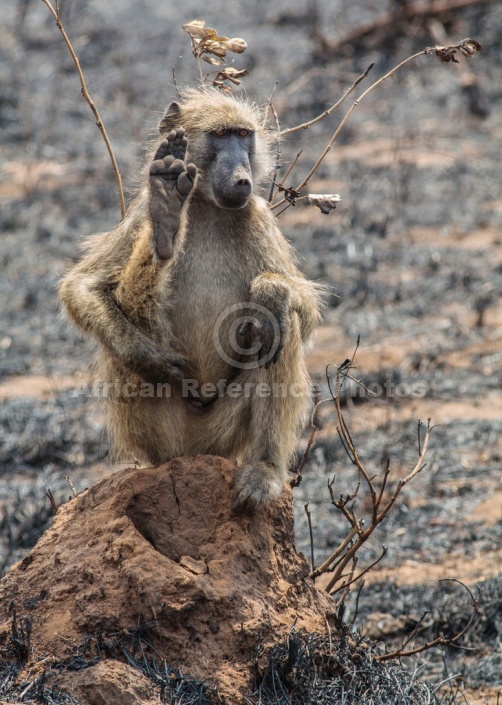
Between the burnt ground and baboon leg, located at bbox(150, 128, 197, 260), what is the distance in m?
1.95

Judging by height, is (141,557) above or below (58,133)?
below

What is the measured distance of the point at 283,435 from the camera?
3688 mm

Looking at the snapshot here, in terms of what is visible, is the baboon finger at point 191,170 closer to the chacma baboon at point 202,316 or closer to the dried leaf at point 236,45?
the chacma baboon at point 202,316

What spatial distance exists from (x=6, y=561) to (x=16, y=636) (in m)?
1.68

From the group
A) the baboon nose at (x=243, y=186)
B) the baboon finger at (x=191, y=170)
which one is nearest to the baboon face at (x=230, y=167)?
the baboon nose at (x=243, y=186)

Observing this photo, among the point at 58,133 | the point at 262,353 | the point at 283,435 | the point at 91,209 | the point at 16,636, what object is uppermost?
the point at 58,133

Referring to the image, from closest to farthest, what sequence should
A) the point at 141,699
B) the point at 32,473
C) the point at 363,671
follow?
the point at 141,699, the point at 363,671, the point at 32,473

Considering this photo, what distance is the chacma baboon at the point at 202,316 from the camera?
138 inches

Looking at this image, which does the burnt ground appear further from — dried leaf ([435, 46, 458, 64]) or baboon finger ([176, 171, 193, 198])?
dried leaf ([435, 46, 458, 64])

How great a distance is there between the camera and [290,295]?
12.0ft

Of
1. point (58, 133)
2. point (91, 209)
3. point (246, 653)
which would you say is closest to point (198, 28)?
point (246, 653)

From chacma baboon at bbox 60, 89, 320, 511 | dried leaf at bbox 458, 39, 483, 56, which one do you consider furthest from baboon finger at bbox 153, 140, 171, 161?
dried leaf at bbox 458, 39, 483, 56

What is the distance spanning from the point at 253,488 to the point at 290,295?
768 millimetres

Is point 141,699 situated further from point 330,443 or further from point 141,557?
point 330,443
